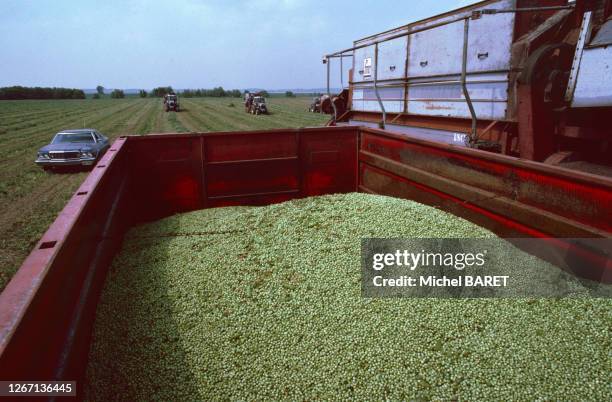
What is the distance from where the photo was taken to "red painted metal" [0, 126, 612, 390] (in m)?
2.01

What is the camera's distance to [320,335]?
295 centimetres

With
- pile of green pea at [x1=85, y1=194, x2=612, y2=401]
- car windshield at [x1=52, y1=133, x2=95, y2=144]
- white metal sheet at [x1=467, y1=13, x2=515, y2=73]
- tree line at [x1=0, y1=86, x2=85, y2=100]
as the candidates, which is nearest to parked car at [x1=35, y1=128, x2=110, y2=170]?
car windshield at [x1=52, y1=133, x2=95, y2=144]

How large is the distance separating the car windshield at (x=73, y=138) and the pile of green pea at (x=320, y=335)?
31.3 ft

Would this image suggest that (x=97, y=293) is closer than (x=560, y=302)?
No

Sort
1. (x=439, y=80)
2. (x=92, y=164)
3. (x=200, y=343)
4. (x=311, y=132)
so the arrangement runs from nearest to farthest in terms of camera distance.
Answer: (x=200, y=343)
(x=311, y=132)
(x=439, y=80)
(x=92, y=164)

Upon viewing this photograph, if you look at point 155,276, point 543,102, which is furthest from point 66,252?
point 543,102

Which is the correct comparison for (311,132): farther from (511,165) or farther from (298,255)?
(511,165)

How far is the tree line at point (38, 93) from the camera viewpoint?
277 feet

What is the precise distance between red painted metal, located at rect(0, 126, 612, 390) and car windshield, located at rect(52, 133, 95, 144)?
8.18 meters

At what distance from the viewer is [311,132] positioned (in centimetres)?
564

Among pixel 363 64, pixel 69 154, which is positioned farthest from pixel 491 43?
pixel 69 154

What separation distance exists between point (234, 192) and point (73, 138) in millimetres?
9053

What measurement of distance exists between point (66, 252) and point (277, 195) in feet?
11.3

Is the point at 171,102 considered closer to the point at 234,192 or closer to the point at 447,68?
the point at 447,68
